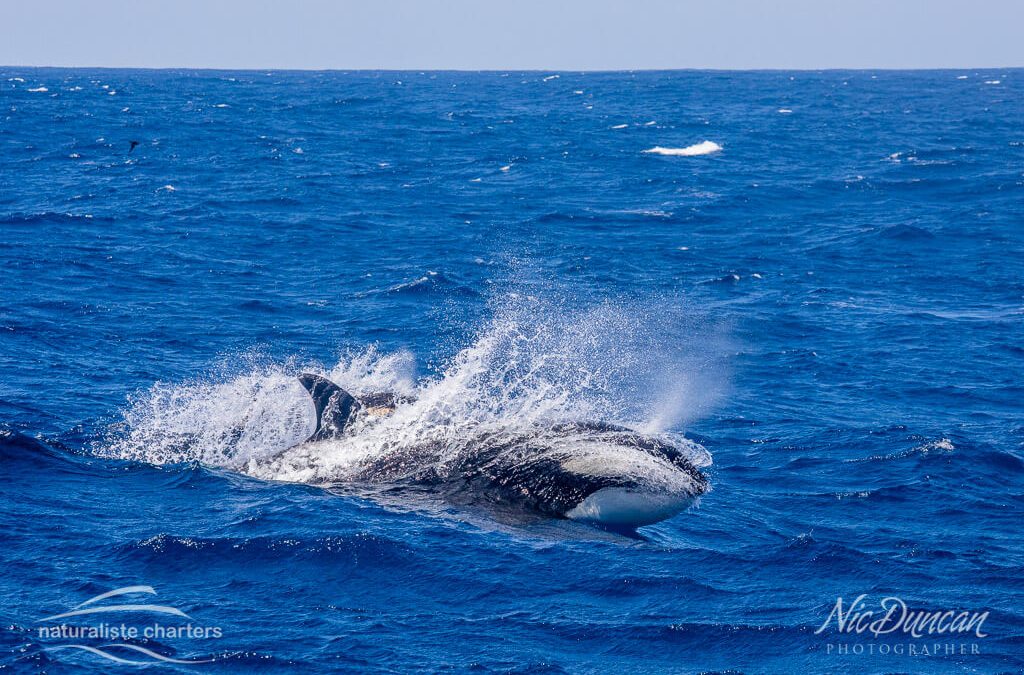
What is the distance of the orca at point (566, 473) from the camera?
15914mm

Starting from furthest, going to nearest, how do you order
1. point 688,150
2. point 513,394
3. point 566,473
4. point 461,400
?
point 688,150 → point 513,394 → point 461,400 → point 566,473

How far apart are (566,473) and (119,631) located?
6.39 metres

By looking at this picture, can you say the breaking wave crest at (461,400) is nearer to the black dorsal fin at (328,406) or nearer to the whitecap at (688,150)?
the black dorsal fin at (328,406)

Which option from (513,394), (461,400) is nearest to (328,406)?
(461,400)

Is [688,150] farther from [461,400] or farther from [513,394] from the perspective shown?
[461,400]

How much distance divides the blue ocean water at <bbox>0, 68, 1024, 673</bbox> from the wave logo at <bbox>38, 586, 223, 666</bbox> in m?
0.16

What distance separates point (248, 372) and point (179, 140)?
50594 mm

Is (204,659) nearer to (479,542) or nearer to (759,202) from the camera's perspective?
(479,542)

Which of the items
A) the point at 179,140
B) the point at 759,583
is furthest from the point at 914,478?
the point at 179,140

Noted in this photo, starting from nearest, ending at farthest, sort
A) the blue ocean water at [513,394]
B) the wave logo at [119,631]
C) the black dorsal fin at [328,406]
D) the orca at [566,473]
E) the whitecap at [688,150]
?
1. the wave logo at [119,631]
2. the blue ocean water at [513,394]
3. the orca at [566,473]
4. the black dorsal fin at [328,406]
5. the whitecap at [688,150]

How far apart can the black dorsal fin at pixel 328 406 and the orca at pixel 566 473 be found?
1.08m

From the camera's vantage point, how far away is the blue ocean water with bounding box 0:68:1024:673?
13.7 metres

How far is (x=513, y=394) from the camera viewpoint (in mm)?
23391

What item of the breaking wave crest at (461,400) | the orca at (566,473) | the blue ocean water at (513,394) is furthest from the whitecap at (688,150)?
the orca at (566,473)
